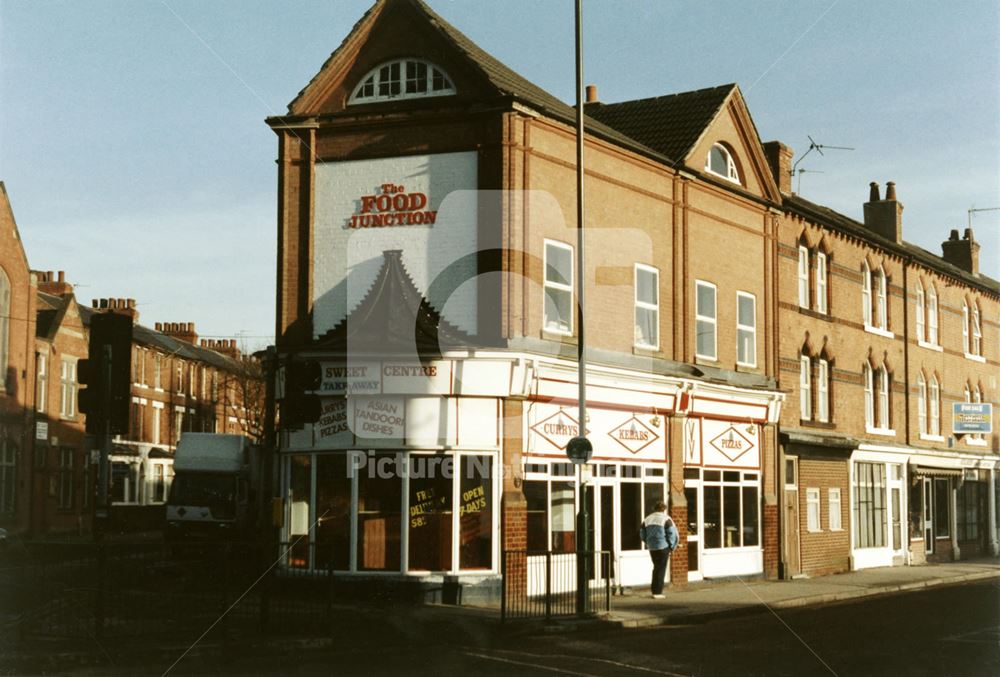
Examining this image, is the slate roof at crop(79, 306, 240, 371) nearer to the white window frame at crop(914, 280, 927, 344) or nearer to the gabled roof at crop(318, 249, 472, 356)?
the white window frame at crop(914, 280, 927, 344)

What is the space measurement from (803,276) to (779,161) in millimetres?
3157

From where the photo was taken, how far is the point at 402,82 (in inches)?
895

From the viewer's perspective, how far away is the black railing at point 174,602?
14.4 metres

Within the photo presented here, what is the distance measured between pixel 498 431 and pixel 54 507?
3317cm

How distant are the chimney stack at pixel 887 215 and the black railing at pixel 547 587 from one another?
74.7 ft

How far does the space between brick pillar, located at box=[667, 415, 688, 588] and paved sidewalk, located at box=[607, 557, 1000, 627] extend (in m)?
0.42

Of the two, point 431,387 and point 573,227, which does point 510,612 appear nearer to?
point 431,387

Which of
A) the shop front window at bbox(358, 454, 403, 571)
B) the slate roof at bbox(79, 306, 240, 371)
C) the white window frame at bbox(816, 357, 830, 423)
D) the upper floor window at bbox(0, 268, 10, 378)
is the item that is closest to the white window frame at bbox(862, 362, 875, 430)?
the white window frame at bbox(816, 357, 830, 423)

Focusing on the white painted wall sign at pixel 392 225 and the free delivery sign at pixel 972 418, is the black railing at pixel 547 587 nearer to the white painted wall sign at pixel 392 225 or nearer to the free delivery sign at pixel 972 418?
the white painted wall sign at pixel 392 225

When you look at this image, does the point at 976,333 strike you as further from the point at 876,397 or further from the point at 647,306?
the point at 647,306

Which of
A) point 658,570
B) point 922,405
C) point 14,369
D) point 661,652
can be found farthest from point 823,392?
point 14,369

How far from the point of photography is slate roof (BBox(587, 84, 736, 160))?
88.3ft

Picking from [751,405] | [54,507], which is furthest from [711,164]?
[54,507]

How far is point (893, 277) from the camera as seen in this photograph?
37000mm
